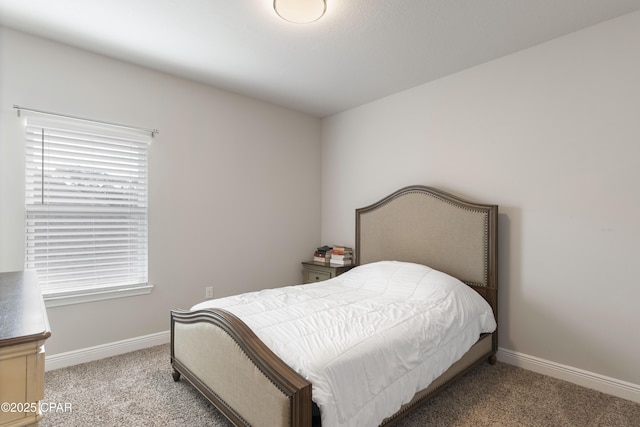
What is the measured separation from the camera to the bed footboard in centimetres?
132

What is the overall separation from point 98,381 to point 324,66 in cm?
300

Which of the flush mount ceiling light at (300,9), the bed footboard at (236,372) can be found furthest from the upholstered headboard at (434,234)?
the bed footboard at (236,372)

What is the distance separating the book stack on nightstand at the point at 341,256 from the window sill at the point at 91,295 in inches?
75.7

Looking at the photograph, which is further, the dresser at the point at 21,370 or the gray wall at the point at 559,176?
the gray wall at the point at 559,176

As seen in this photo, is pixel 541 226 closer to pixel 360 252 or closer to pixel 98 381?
pixel 360 252

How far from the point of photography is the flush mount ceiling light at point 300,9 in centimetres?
193

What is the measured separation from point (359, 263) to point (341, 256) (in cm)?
24

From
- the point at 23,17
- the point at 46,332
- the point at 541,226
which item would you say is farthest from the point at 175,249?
the point at 541,226

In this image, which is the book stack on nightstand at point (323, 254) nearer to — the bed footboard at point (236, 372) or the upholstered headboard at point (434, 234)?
the upholstered headboard at point (434, 234)

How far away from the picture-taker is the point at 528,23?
2238 mm

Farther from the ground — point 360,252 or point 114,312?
point 360,252

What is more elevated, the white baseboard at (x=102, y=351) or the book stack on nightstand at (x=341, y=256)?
the book stack on nightstand at (x=341, y=256)

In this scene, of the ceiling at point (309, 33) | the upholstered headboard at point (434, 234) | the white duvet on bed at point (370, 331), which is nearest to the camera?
the white duvet on bed at point (370, 331)

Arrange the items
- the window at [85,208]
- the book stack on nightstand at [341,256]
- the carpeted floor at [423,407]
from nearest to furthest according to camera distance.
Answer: the carpeted floor at [423,407] → the window at [85,208] → the book stack on nightstand at [341,256]
